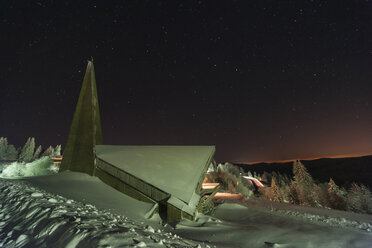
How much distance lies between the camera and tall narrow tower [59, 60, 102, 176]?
18.4 meters

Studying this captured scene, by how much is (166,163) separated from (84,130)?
9.39 m

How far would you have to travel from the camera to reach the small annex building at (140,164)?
1304cm

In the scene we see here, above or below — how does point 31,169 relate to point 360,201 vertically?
above

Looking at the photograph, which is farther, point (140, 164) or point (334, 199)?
point (334, 199)

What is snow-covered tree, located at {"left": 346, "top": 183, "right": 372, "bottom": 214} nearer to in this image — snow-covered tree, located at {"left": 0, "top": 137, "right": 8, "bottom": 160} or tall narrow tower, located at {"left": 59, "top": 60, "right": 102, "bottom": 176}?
tall narrow tower, located at {"left": 59, "top": 60, "right": 102, "bottom": 176}

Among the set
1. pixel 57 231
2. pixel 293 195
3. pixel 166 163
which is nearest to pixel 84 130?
pixel 166 163

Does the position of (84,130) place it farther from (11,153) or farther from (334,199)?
(11,153)

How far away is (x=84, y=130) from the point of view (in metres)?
19.8

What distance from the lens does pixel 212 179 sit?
8944 cm

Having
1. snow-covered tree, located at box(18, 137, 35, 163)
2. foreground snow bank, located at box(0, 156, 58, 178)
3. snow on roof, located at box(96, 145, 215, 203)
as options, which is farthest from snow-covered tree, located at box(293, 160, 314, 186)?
snow-covered tree, located at box(18, 137, 35, 163)

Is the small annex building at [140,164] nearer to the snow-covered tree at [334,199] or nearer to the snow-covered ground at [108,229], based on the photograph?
the snow-covered ground at [108,229]

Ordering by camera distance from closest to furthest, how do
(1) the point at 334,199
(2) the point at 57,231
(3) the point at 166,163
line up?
(2) the point at 57,231 < (3) the point at 166,163 < (1) the point at 334,199

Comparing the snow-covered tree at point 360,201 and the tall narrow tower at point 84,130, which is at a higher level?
the tall narrow tower at point 84,130

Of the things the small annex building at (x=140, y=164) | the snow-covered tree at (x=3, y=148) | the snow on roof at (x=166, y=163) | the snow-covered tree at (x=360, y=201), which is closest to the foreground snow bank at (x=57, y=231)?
the small annex building at (x=140, y=164)
